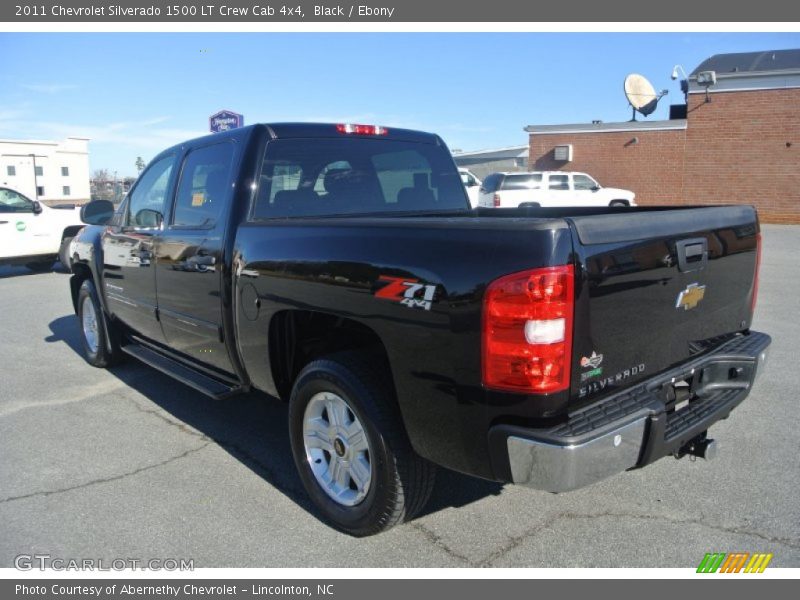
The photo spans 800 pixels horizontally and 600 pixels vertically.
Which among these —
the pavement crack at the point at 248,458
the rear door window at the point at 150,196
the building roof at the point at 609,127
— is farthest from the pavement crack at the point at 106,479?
the building roof at the point at 609,127

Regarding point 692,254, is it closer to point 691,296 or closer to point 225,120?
point 691,296

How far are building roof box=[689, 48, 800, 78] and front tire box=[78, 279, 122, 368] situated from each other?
2307 cm

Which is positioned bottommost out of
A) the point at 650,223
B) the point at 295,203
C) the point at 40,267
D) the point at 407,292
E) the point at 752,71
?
the point at 40,267

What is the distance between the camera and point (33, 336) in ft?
24.8

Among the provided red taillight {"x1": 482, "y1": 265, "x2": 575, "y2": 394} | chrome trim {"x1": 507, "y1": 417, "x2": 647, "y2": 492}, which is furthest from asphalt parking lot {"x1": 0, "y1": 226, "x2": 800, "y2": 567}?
red taillight {"x1": 482, "y1": 265, "x2": 575, "y2": 394}

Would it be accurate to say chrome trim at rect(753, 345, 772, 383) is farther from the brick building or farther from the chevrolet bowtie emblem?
the brick building

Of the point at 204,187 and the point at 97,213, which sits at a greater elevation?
the point at 204,187

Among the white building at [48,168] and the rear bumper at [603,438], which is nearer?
the rear bumper at [603,438]

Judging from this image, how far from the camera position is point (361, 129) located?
4.32 metres

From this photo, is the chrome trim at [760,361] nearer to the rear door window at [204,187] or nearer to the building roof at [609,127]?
the rear door window at [204,187]

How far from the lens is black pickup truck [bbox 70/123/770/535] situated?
2.30 metres

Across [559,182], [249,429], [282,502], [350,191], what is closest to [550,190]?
[559,182]

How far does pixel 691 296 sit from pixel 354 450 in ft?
5.71

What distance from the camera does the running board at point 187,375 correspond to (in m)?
3.86
